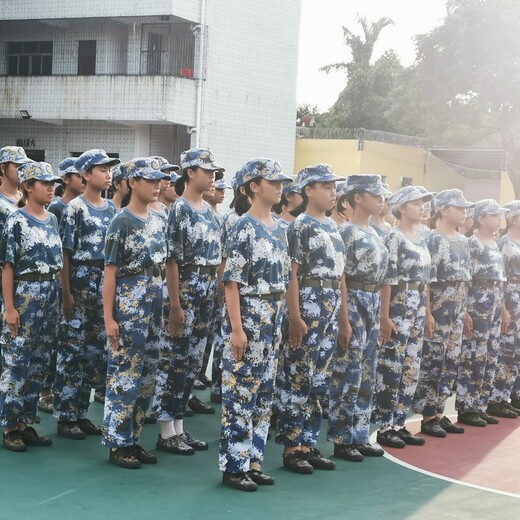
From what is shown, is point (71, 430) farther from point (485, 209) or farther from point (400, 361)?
point (485, 209)

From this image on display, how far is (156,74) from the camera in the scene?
83.7ft

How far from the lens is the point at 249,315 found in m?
6.20

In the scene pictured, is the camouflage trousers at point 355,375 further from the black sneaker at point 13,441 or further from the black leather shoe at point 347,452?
the black sneaker at point 13,441

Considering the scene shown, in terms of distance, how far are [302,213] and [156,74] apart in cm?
1929

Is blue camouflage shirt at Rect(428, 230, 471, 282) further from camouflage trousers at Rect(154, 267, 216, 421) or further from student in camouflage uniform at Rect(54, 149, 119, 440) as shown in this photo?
student in camouflage uniform at Rect(54, 149, 119, 440)

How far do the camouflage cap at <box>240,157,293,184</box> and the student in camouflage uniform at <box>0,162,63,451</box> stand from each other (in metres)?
1.46

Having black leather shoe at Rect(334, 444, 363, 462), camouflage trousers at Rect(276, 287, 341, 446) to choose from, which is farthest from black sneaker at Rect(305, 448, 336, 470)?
black leather shoe at Rect(334, 444, 363, 462)

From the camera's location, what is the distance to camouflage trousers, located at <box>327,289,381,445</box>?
283 inches

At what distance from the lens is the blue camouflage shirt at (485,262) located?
9000mm

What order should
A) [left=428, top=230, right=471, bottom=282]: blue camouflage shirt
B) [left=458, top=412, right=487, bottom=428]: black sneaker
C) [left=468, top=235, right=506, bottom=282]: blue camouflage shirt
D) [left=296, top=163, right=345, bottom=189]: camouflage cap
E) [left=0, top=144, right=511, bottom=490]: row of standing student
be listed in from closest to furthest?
[left=0, top=144, right=511, bottom=490]: row of standing student, [left=296, top=163, right=345, bottom=189]: camouflage cap, [left=428, top=230, right=471, bottom=282]: blue camouflage shirt, [left=458, top=412, right=487, bottom=428]: black sneaker, [left=468, top=235, right=506, bottom=282]: blue camouflage shirt

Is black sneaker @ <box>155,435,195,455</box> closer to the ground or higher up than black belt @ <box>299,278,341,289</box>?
closer to the ground

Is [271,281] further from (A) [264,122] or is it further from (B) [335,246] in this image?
(A) [264,122]

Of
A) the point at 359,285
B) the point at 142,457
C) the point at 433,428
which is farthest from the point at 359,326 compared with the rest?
the point at 142,457

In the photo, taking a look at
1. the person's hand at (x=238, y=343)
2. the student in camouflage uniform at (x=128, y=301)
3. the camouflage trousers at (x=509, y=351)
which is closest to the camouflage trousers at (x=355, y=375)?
the person's hand at (x=238, y=343)
